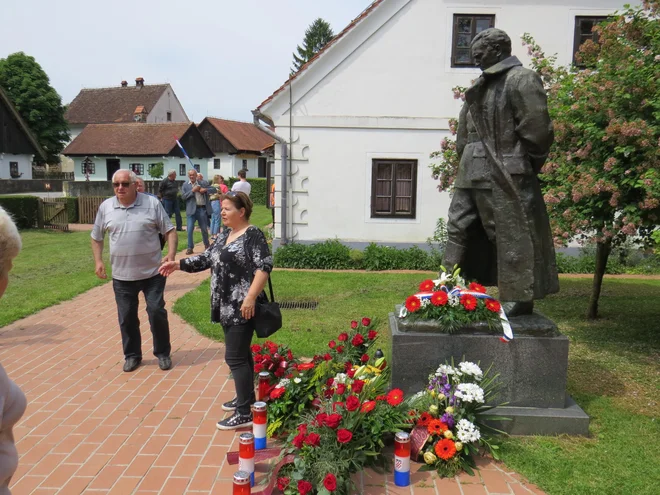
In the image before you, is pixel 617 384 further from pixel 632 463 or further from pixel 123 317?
pixel 123 317

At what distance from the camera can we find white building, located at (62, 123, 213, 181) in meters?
41.5

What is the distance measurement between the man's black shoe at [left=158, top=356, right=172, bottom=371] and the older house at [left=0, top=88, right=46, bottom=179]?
2940cm

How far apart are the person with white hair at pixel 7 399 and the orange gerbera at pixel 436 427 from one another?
2645 mm

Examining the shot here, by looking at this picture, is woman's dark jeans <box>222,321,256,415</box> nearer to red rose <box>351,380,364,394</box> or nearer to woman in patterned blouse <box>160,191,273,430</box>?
woman in patterned blouse <box>160,191,273,430</box>

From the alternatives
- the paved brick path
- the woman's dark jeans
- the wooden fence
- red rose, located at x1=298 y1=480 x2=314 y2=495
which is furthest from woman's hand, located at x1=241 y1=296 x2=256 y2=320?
the wooden fence

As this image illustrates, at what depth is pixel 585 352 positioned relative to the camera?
630 centimetres

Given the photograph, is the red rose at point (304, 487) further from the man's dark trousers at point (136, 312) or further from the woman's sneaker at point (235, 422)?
the man's dark trousers at point (136, 312)

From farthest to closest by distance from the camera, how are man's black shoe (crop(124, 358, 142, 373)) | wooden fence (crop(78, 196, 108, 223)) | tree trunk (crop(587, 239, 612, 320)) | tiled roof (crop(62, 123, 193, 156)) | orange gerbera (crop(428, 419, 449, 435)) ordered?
tiled roof (crop(62, 123, 193, 156)) < wooden fence (crop(78, 196, 108, 223)) < tree trunk (crop(587, 239, 612, 320)) < man's black shoe (crop(124, 358, 142, 373)) < orange gerbera (crop(428, 419, 449, 435))

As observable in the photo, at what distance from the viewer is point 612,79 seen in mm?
5934

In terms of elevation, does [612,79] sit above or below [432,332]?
above

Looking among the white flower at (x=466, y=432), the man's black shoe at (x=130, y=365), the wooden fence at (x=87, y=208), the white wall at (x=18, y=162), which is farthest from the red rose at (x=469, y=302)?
the white wall at (x=18, y=162)

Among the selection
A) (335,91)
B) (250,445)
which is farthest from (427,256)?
(250,445)

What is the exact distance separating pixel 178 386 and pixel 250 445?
2.11 metres

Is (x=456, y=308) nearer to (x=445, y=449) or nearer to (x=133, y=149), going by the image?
(x=445, y=449)
